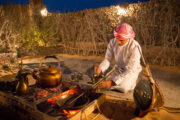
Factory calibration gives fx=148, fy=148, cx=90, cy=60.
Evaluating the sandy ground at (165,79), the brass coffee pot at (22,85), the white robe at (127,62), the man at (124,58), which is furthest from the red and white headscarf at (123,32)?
the brass coffee pot at (22,85)

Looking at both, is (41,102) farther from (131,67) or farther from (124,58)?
(124,58)

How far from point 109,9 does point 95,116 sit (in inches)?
284

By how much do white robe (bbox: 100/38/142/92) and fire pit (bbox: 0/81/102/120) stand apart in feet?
2.89

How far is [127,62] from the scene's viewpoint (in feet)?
10.7

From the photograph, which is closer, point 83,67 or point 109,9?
point 83,67

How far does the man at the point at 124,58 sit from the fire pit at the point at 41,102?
0.61 meters

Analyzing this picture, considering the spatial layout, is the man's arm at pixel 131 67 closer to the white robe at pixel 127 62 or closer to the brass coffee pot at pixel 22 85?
the white robe at pixel 127 62

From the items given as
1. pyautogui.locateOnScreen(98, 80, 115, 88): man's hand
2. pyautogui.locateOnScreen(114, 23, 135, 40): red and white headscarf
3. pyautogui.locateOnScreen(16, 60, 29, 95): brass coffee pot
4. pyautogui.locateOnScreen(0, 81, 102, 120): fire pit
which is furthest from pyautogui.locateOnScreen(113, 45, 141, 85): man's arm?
pyautogui.locateOnScreen(16, 60, 29, 95): brass coffee pot

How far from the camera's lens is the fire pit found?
1.84 metres

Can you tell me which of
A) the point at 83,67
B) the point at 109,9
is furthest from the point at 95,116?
the point at 109,9

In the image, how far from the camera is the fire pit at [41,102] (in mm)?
1839

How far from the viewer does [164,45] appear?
5223 mm

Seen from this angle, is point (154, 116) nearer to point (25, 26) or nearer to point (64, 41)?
point (64, 41)

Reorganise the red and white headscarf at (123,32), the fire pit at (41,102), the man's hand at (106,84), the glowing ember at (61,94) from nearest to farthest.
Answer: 1. the fire pit at (41,102)
2. the glowing ember at (61,94)
3. the man's hand at (106,84)
4. the red and white headscarf at (123,32)
